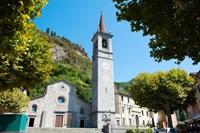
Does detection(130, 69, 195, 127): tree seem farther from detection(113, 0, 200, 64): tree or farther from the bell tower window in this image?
detection(113, 0, 200, 64): tree

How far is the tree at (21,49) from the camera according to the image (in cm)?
474

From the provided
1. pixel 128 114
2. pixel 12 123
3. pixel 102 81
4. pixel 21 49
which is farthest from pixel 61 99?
pixel 21 49

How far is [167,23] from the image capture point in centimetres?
676

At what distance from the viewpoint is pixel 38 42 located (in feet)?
33.7

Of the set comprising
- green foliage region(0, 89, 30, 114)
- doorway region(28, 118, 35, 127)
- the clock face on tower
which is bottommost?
doorway region(28, 118, 35, 127)

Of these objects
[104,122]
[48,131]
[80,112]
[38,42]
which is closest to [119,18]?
[38,42]

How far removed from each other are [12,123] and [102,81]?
17263 mm

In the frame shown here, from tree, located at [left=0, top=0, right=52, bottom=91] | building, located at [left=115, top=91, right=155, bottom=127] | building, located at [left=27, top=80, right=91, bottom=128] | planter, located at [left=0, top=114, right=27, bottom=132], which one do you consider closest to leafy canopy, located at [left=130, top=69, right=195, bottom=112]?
building, located at [left=27, top=80, right=91, bottom=128]

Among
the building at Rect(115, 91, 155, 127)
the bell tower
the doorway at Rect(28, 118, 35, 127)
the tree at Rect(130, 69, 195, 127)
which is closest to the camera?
the tree at Rect(130, 69, 195, 127)

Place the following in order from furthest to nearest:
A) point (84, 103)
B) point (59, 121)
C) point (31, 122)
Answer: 1. point (84, 103)
2. point (59, 121)
3. point (31, 122)

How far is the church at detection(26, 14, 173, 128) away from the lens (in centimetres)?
2956

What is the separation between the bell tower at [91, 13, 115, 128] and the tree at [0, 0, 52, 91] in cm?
2098

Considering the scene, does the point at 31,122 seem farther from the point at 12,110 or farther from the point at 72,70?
the point at 72,70

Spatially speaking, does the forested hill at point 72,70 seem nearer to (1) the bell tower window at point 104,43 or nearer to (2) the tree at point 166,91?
(1) the bell tower window at point 104,43
